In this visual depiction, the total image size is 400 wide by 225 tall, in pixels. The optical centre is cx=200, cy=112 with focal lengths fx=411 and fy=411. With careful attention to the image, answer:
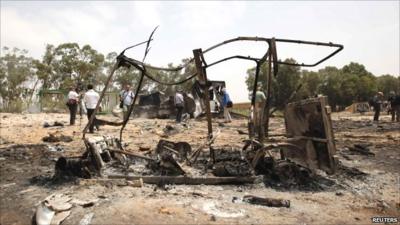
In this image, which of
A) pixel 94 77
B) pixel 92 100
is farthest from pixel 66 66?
pixel 92 100

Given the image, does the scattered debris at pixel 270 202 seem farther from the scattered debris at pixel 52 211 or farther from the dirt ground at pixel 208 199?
the scattered debris at pixel 52 211

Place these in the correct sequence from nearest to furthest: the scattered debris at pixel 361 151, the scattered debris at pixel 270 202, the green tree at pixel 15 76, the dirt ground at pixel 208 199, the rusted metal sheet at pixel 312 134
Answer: the dirt ground at pixel 208 199 < the scattered debris at pixel 270 202 < the rusted metal sheet at pixel 312 134 < the scattered debris at pixel 361 151 < the green tree at pixel 15 76

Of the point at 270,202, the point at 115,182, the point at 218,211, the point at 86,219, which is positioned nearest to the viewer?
the point at 86,219

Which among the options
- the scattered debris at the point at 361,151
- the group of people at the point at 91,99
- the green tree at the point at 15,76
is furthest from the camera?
the green tree at the point at 15,76

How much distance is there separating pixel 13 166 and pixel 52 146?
94.0 inches

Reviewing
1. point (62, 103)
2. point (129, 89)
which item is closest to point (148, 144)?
point (129, 89)

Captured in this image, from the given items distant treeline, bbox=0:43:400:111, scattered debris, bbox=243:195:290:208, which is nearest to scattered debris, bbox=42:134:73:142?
scattered debris, bbox=243:195:290:208

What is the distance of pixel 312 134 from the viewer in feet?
21.1

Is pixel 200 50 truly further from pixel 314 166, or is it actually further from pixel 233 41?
pixel 314 166

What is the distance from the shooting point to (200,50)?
634 centimetres

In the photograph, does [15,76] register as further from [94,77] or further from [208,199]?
[208,199]

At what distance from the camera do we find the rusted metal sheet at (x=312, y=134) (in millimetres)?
5836

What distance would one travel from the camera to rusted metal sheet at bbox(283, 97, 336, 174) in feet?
19.1

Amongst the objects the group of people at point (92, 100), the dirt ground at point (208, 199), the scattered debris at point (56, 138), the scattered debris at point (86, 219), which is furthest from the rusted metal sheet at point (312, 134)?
the scattered debris at point (56, 138)
